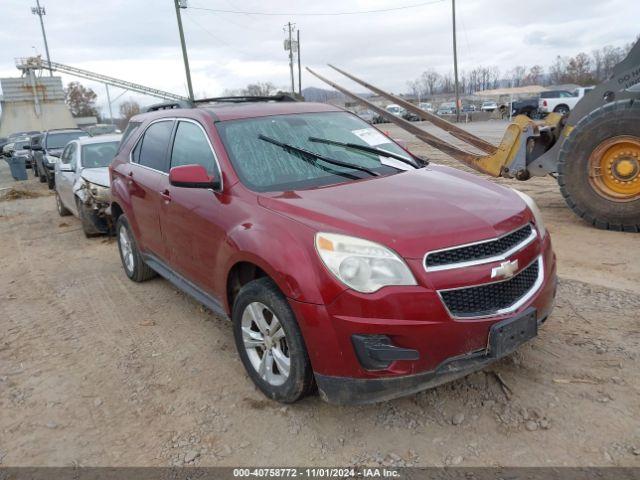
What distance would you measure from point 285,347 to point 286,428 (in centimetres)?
47

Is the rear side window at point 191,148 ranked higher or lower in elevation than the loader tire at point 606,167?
higher

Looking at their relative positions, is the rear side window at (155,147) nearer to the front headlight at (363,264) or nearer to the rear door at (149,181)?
the rear door at (149,181)

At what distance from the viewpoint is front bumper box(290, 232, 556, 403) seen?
2549mm

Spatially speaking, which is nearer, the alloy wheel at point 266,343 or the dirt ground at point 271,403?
the dirt ground at point 271,403

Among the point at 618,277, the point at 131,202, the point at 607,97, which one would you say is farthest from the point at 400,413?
Answer: the point at 607,97

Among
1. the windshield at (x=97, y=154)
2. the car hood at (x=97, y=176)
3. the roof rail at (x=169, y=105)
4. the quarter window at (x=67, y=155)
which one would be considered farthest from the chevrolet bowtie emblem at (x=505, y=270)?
the quarter window at (x=67, y=155)

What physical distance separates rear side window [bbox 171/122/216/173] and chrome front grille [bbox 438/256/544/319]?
1.97 m

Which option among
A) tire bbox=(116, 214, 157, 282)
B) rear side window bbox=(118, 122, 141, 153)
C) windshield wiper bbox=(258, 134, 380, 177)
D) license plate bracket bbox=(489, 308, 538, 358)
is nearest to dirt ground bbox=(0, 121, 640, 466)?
license plate bracket bbox=(489, 308, 538, 358)

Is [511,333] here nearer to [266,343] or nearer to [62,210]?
[266,343]

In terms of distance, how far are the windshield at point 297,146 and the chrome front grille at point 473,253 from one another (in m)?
1.08

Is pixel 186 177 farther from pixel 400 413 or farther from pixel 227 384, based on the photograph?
pixel 400 413

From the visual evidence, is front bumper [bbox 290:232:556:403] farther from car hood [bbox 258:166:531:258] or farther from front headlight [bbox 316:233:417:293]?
car hood [bbox 258:166:531:258]

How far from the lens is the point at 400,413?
119 inches

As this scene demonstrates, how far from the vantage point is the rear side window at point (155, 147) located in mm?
4559
